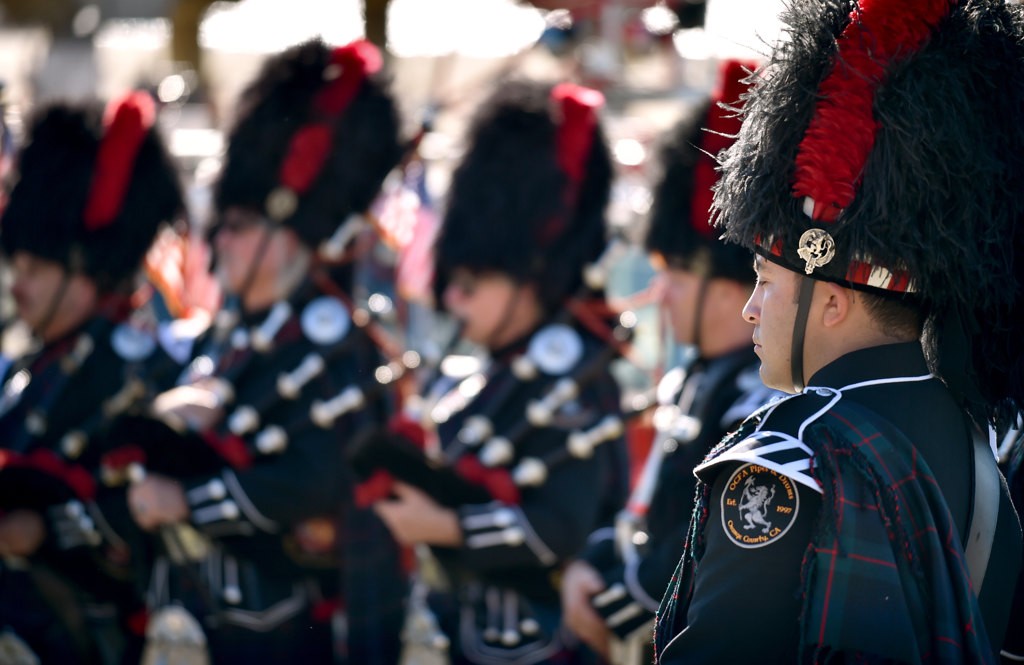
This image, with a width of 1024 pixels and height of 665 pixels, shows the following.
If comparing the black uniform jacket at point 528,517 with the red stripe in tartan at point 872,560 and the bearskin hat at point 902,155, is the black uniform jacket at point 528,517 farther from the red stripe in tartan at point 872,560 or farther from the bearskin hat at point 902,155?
the red stripe in tartan at point 872,560

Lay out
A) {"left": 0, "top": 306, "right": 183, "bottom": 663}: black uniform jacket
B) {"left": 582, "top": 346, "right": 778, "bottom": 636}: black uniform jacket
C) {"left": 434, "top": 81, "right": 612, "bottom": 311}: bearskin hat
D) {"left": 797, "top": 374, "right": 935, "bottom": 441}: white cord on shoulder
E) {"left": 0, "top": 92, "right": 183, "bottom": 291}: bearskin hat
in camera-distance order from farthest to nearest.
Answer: {"left": 0, "top": 92, "right": 183, "bottom": 291}: bearskin hat < {"left": 0, "top": 306, "right": 183, "bottom": 663}: black uniform jacket < {"left": 434, "top": 81, "right": 612, "bottom": 311}: bearskin hat < {"left": 582, "top": 346, "right": 778, "bottom": 636}: black uniform jacket < {"left": 797, "top": 374, "right": 935, "bottom": 441}: white cord on shoulder

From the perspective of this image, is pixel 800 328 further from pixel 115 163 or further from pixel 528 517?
pixel 115 163

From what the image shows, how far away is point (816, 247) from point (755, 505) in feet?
1.16

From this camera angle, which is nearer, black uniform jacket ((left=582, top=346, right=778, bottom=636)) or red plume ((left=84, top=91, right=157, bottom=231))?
black uniform jacket ((left=582, top=346, right=778, bottom=636))

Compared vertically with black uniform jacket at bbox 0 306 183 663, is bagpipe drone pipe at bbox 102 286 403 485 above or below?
above

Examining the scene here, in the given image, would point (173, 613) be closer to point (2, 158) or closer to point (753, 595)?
point (2, 158)

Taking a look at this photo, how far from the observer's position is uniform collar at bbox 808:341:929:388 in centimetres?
175

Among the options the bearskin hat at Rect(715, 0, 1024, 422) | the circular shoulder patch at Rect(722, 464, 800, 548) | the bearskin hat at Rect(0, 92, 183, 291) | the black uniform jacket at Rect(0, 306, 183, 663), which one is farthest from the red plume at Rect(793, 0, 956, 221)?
the bearskin hat at Rect(0, 92, 183, 291)

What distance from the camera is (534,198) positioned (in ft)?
12.5

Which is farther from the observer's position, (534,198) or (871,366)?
(534,198)

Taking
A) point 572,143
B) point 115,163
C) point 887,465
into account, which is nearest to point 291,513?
point 572,143

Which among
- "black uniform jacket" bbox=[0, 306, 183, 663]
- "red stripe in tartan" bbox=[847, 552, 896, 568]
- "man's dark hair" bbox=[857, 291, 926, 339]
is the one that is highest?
"man's dark hair" bbox=[857, 291, 926, 339]

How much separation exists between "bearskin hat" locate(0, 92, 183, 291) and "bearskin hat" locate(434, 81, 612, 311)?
1.19 m

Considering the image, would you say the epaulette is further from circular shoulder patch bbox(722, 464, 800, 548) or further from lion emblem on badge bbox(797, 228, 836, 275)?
lion emblem on badge bbox(797, 228, 836, 275)
